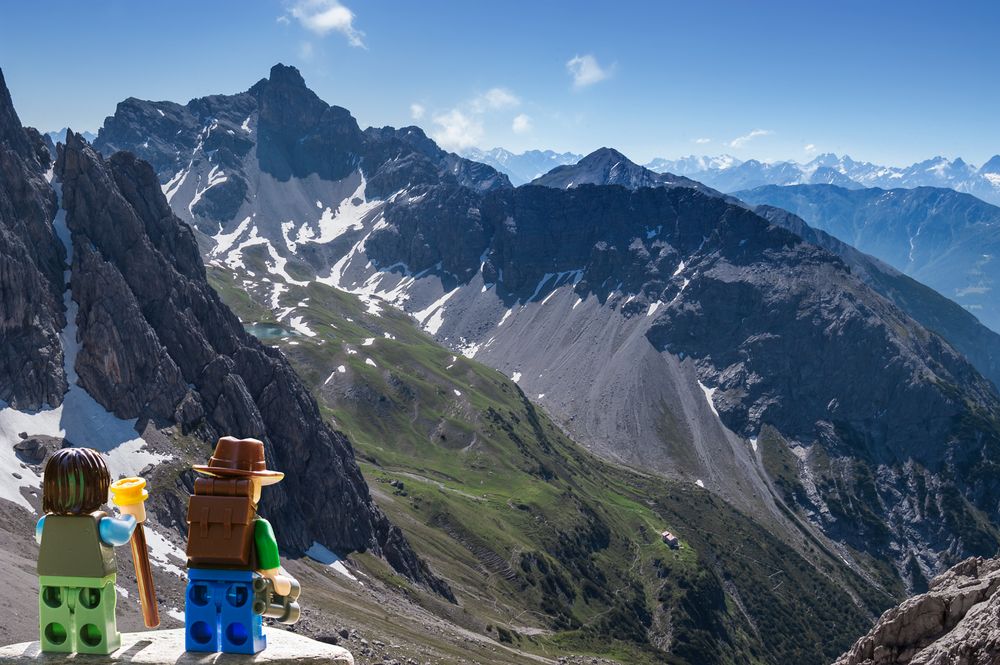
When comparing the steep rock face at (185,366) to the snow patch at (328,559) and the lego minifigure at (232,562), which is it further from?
the lego minifigure at (232,562)

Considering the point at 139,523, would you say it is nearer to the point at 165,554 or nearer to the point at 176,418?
the point at 165,554

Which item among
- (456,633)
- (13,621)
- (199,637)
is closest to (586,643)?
(456,633)

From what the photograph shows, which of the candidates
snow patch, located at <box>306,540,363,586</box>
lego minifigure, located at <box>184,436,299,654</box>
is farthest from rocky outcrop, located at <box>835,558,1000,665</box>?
snow patch, located at <box>306,540,363,586</box>

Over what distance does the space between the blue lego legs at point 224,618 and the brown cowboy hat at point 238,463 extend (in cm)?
198

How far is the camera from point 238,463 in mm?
17453

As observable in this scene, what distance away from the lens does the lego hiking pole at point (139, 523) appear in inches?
680

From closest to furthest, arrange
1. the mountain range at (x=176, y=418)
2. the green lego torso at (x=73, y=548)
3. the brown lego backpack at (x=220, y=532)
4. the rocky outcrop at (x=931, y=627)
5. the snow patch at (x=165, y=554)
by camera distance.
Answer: the green lego torso at (x=73, y=548) → the brown lego backpack at (x=220, y=532) → the rocky outcrop at (x=931, y=627) → the snow patch at (x=165, y=554) → the mountain range at (x=176, y=418)

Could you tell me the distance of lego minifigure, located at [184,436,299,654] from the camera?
Answer: 1644 cm

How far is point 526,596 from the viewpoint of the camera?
166 m

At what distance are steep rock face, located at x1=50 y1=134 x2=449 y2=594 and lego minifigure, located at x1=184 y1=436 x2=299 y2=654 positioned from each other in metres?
112

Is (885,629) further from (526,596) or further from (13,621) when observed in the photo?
(526,596)

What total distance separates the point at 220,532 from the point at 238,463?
4.72 ft

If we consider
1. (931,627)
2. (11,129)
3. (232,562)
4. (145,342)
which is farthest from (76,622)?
(11,129)

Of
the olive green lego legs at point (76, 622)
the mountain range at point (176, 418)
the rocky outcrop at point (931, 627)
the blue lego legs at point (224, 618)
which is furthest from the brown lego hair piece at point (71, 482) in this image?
the mountain range at point (176, 418)
